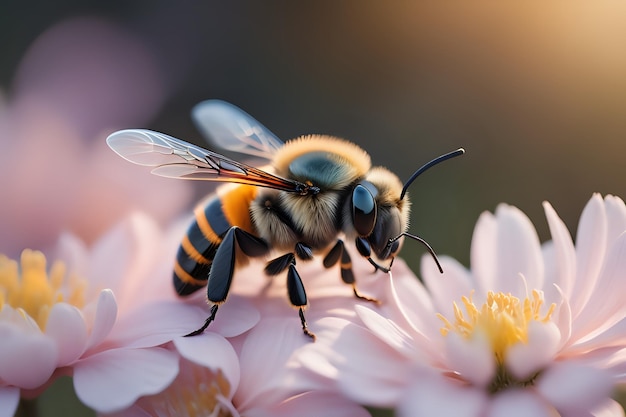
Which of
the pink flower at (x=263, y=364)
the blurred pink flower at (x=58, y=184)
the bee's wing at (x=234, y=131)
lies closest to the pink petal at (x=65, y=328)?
the pink flower at (x=263, y=364)

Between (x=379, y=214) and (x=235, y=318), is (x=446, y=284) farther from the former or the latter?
(x=235, y=318)

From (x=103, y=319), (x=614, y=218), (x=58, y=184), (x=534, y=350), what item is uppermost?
(x=614, y=218)

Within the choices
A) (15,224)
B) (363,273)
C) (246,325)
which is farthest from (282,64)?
(246,325)

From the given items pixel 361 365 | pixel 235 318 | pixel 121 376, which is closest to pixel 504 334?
pixel 361 365

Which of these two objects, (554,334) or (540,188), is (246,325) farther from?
(540,188)

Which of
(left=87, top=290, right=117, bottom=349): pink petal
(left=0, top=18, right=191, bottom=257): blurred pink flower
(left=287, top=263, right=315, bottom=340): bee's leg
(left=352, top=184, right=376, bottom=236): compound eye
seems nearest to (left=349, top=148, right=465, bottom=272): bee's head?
(left=352, top=184, right=376, bottom=236): compound eye

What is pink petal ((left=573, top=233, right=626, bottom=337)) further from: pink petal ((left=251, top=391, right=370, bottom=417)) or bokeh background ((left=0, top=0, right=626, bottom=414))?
bokeh background ((left=0, top=0, right=626, bottom=414))
